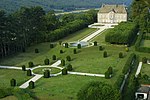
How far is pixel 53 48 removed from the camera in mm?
52906

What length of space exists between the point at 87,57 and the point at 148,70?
952 centimetres

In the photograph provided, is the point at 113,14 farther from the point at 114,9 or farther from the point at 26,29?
the point at 26,29

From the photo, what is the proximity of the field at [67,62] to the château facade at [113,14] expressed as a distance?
2830 centimetres

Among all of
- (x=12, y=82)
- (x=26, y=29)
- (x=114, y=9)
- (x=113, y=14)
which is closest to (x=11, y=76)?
(x=12, y=82)

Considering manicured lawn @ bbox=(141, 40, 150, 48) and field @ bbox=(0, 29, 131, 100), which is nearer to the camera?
field @ bbox=(0, 29, 131, 100)

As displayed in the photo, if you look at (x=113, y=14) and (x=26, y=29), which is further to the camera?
(x=113, y=14)

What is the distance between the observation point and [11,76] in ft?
120

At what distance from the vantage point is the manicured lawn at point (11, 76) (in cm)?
3375

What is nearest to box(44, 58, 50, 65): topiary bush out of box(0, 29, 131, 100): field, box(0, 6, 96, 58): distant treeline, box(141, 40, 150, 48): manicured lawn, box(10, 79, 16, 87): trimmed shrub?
box(0, 29, 131, 100): field

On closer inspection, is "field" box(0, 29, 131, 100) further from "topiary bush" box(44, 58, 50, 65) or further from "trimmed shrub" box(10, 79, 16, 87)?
"topiary bush" box(44, 58, 50, 65)

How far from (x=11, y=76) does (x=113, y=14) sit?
54.3 m

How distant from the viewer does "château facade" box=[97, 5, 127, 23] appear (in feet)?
284

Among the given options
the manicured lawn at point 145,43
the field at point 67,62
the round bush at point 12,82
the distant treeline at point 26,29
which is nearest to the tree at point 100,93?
the field at point 67,62

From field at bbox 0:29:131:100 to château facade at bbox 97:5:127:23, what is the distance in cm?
2830
